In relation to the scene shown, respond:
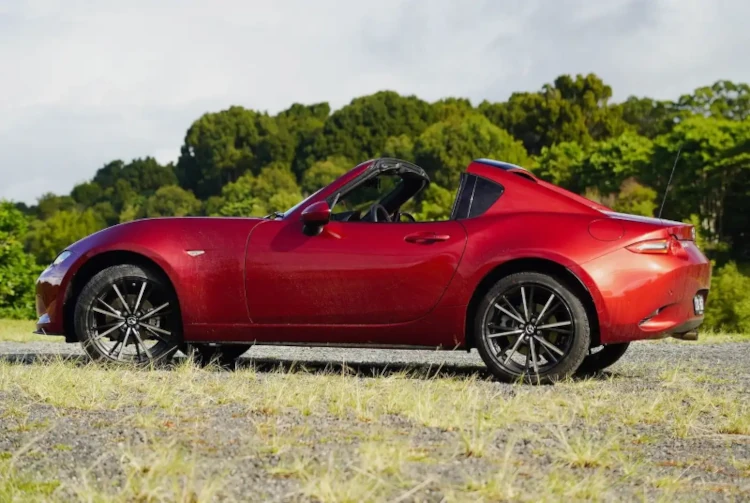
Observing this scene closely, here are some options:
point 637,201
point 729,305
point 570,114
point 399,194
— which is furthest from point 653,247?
point 570,114

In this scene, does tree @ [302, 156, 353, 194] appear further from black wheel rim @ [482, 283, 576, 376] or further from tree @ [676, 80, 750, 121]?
black wheel rim @ [482, 283, 576, 376]

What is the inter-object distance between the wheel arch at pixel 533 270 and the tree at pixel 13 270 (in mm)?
33956

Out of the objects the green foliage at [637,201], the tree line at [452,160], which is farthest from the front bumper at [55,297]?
the green foliage at [637,201]

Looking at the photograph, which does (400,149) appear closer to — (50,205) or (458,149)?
(458,149)

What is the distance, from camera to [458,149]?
82.7m

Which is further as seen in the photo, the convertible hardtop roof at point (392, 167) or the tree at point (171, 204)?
the tree at point (171, 204)

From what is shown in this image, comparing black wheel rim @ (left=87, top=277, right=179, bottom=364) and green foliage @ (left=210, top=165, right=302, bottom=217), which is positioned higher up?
green foliage @ (left=210, top=165, right=302, bottom=217)

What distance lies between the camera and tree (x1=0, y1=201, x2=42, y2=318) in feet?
127

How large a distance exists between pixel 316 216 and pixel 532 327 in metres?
1.55

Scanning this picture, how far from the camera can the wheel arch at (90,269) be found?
7496 mm

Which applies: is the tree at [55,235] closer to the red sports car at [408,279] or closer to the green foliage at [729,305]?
the green foliage at [729,305]

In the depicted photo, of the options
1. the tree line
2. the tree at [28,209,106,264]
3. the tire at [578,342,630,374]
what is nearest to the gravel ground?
the tire at [578,342,630,374]

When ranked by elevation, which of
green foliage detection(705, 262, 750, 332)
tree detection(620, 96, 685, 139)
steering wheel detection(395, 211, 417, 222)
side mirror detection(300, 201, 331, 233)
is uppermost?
tree detection(620, 96, 685, 139)

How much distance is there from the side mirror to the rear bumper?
1.68 meters
